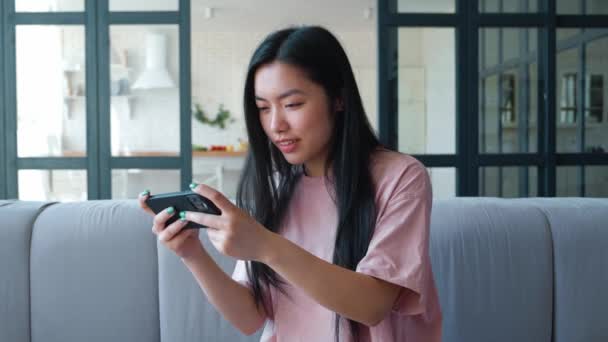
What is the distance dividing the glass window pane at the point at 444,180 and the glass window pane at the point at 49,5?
2.13 metres

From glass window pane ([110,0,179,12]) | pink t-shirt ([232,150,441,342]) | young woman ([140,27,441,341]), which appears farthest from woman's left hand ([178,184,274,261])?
glass window pane ([110,0,179,12])

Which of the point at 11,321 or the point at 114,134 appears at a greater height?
the point at 114,134

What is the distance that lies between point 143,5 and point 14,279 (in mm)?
1875

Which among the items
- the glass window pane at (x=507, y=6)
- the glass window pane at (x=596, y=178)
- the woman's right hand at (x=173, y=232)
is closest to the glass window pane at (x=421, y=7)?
the glass window pane at (x=507, y=6)

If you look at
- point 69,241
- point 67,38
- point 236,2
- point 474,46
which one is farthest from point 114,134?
point 236,2

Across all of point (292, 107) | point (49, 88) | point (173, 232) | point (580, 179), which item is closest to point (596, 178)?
point (580, 179)

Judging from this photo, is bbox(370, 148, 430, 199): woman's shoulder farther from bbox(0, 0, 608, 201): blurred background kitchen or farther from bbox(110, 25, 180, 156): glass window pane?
bbox(110, 25, 180, 156): glass window pane

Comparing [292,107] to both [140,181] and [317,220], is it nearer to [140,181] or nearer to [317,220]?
[317,220]

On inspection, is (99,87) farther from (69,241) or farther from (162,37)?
(69,241)

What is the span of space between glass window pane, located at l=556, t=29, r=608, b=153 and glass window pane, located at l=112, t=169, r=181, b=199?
7.16 ft

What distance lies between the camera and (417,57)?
3195 millimetres

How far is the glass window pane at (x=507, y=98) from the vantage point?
3295mm

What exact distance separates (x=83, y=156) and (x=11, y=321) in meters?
1.56

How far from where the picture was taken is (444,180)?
329 centimetres
